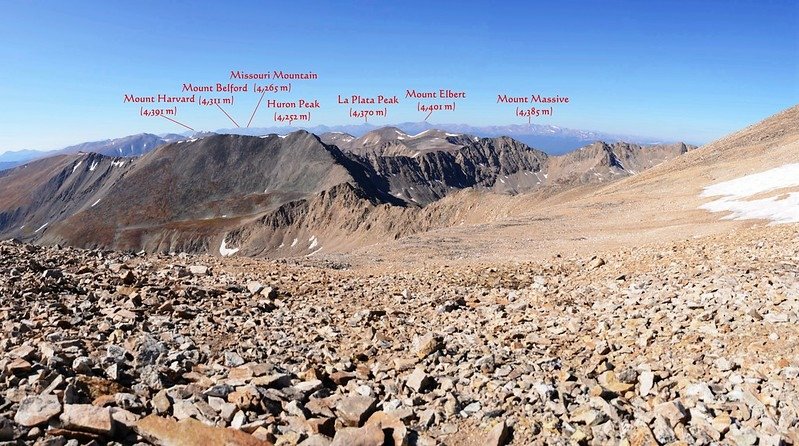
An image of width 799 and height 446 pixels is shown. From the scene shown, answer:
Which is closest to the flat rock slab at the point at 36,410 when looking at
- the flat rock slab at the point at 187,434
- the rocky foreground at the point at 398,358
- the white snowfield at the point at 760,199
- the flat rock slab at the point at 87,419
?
the rocky foreground at the point at 398,358

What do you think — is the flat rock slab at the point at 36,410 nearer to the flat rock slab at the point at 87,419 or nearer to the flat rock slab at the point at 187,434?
the flat rock slab at the point at 87,419

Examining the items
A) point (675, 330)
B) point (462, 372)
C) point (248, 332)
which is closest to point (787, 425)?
point (675, 330)

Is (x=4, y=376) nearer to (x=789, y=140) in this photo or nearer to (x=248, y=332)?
(x=248, y=332)

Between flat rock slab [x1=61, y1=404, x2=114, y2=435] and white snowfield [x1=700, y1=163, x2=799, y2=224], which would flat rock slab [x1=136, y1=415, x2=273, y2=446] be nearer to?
flat rock slab [x1=61, y1=404, x2=114, y2=435]

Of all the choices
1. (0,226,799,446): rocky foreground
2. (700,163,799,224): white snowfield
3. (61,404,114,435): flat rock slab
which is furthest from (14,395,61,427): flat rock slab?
(700,163,799,224): white snowfield

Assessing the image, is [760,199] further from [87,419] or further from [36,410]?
[36,410]
